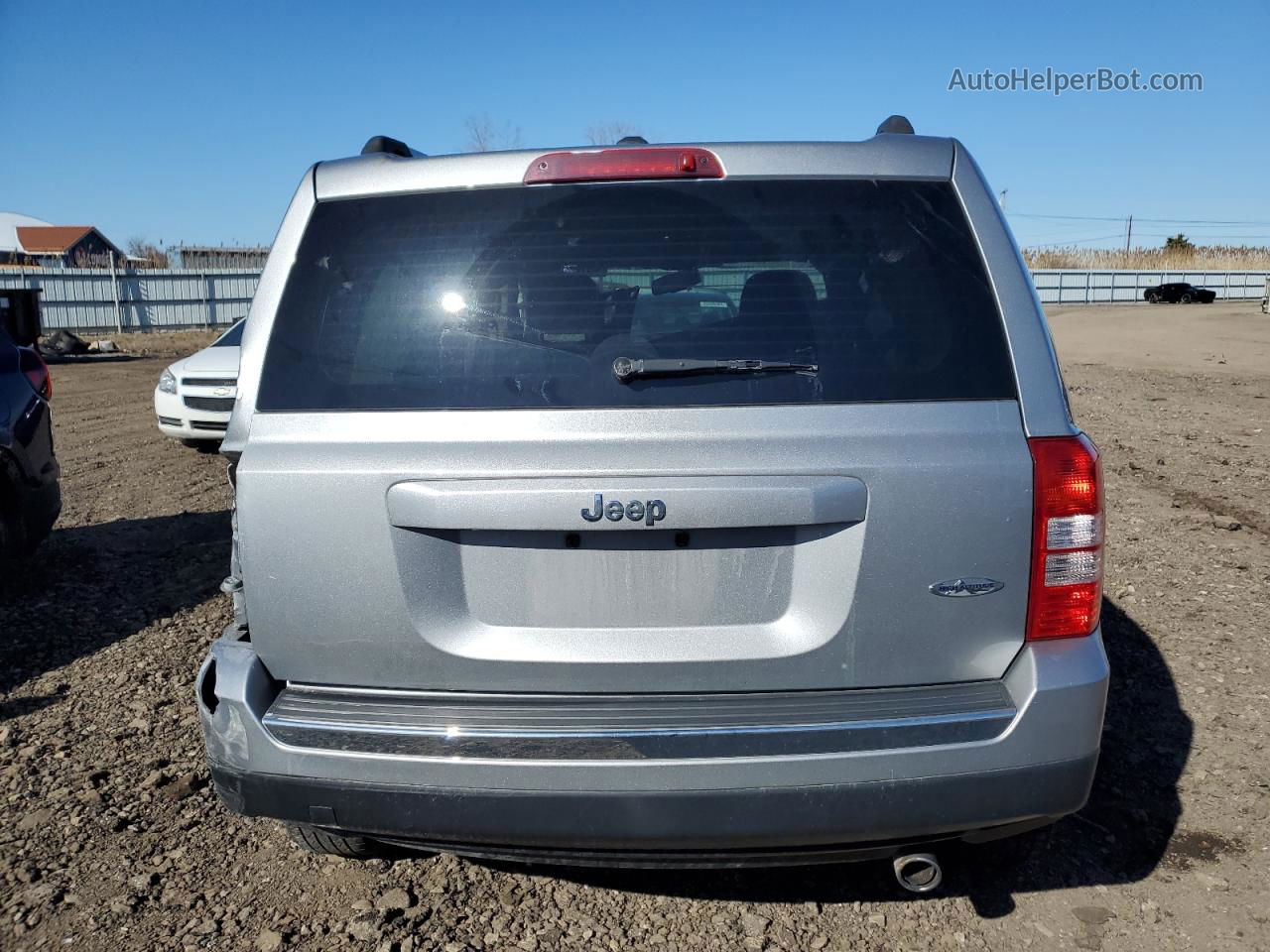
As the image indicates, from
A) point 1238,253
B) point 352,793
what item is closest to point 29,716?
point 352,793

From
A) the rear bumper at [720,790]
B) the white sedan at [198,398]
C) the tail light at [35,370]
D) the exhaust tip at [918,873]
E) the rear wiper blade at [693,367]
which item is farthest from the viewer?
the white sedan at [198,398]

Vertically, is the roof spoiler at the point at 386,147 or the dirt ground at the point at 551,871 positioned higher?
the roof spoiler at the point at 386,147

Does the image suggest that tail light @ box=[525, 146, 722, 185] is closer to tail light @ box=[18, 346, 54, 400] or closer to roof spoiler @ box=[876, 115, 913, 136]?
roof spoiler @ box=[876, 115, 913, 136]

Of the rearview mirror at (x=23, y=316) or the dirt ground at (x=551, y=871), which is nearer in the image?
the dirt ground at (x=551, y=871)

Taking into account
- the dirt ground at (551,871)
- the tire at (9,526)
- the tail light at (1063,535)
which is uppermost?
the tail light at (1063,535)

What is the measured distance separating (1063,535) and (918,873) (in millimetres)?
874

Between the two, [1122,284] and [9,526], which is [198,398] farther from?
[1122,284]

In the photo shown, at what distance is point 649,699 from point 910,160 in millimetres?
1385

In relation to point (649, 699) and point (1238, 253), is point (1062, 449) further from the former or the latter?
point (1238, 253)

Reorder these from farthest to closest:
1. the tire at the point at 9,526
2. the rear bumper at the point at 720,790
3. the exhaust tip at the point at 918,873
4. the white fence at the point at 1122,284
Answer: the white fence at the point at 1122,284 < the tire at the point at 9,526 < the exhaust tip at the point at 918,873 < the rear bumper at the point at 720,790

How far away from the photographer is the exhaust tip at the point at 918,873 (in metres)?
2.43

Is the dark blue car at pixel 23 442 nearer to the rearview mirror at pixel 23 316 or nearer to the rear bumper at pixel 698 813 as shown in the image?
the rearview mirror at pixel 23 316

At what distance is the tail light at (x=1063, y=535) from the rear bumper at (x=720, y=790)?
0.08 m

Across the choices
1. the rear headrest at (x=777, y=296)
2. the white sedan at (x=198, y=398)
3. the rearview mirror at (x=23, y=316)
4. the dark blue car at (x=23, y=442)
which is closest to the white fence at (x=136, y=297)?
the white sedan at (x=198, y=398)
